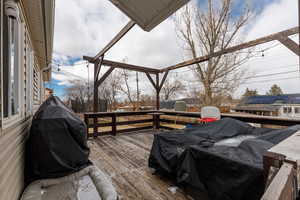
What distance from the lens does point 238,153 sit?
1.40 metres

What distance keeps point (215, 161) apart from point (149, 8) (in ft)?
5.71

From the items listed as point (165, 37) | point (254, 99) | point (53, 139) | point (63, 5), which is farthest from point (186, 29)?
point (254, 99)

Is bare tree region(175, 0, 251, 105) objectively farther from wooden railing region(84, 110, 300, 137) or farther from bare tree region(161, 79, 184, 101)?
bare tree region(161, 79, 184, 101)

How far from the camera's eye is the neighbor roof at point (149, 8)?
1261mm

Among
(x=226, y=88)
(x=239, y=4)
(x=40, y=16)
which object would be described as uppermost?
(x=239, y=4)

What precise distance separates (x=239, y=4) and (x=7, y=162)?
712 cm

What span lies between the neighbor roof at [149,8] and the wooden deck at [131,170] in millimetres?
2180

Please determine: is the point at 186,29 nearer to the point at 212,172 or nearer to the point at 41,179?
the point at 212,172

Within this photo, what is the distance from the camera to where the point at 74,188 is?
1.51 metres

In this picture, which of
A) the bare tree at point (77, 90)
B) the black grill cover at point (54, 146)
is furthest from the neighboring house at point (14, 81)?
the bare tree at point (77, 90)

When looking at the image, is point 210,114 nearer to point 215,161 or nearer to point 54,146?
point 215,161

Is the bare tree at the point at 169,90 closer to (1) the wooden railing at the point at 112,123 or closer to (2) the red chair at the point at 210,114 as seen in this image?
(1) the wooden railing at the point at 112,123

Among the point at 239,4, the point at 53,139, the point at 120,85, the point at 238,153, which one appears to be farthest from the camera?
the point at 120,85

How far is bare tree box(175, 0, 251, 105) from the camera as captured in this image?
5.08 metres
